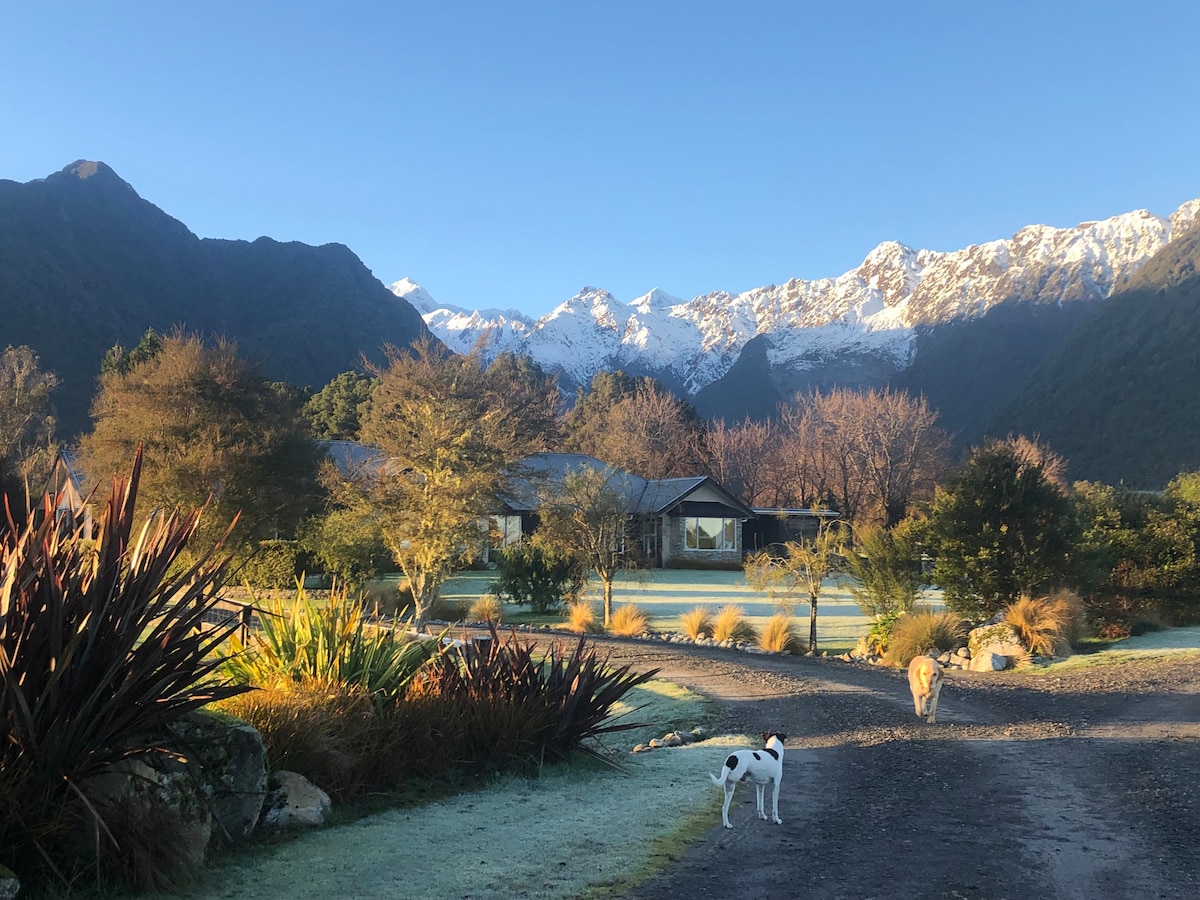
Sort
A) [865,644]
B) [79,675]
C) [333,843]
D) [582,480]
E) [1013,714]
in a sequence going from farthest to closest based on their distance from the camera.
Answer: [582,480]
[865,644]
[1013,714]
[333,843]
[79,675]

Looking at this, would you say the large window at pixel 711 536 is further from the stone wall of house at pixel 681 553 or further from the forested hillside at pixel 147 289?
the forested hillside at pixel 147 289

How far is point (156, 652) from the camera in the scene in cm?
441

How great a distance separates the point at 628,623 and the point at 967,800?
13292 mm

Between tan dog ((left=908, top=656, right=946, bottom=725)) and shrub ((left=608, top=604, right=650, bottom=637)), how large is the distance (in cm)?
984

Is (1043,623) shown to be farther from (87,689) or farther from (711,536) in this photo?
(711,536)

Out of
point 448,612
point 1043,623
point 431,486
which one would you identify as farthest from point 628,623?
point 1043,623

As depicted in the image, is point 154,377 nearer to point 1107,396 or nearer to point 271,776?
point 271,776

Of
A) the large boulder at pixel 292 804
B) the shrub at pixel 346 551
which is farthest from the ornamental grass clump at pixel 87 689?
the shrub at pixel 346 551

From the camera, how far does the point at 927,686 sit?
9.23 m

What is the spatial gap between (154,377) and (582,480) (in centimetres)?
1184

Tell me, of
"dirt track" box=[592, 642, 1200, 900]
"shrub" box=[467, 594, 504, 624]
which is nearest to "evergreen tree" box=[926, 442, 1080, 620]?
"dirt track" box=[592, 642, 1200, 900]

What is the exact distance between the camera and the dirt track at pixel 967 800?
15.1 ft

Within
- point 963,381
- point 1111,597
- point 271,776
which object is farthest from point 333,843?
point 963,381

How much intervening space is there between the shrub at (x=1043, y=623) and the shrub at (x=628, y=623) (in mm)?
7265
